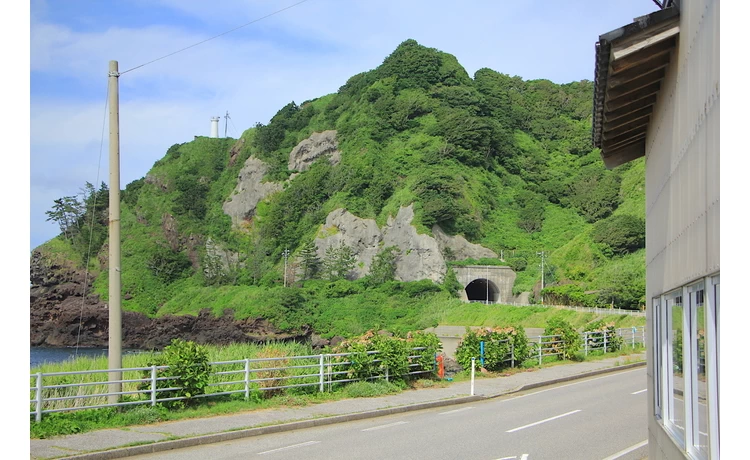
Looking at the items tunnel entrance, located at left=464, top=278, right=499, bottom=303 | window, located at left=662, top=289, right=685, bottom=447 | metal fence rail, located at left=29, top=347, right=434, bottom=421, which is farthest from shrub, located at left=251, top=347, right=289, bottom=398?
tunnel entrance, located at left=464, top=278, right=499, bottom=303

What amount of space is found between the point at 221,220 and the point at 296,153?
20.2 m

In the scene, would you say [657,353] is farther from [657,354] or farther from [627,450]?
[627,450]

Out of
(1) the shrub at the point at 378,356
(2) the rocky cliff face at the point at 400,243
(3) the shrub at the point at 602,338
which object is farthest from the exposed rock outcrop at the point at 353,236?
(1) the shrub at the point at 378,356

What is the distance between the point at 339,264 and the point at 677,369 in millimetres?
104536

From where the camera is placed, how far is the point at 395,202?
116438mm

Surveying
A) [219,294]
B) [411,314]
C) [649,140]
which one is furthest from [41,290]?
[649,140]

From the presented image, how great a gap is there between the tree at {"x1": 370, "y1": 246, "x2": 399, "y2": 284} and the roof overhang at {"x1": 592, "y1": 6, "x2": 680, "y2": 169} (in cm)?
9536

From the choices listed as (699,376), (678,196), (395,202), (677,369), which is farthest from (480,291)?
(699,376)

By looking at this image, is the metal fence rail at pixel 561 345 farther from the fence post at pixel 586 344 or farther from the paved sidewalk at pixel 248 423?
the paved sidewalk at pixel 248 423

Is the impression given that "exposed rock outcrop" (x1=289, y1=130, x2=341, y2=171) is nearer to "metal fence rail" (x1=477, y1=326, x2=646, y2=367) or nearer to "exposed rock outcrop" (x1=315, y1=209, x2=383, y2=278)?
"exposed rock outcrop" (x1=315, y1=209, x2=383, y2=278)

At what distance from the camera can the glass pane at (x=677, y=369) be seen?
20.5 ft

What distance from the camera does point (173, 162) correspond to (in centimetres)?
16225

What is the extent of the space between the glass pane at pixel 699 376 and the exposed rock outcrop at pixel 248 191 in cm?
13863

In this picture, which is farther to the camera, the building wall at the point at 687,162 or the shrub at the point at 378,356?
the shrub at the point at 378,356
